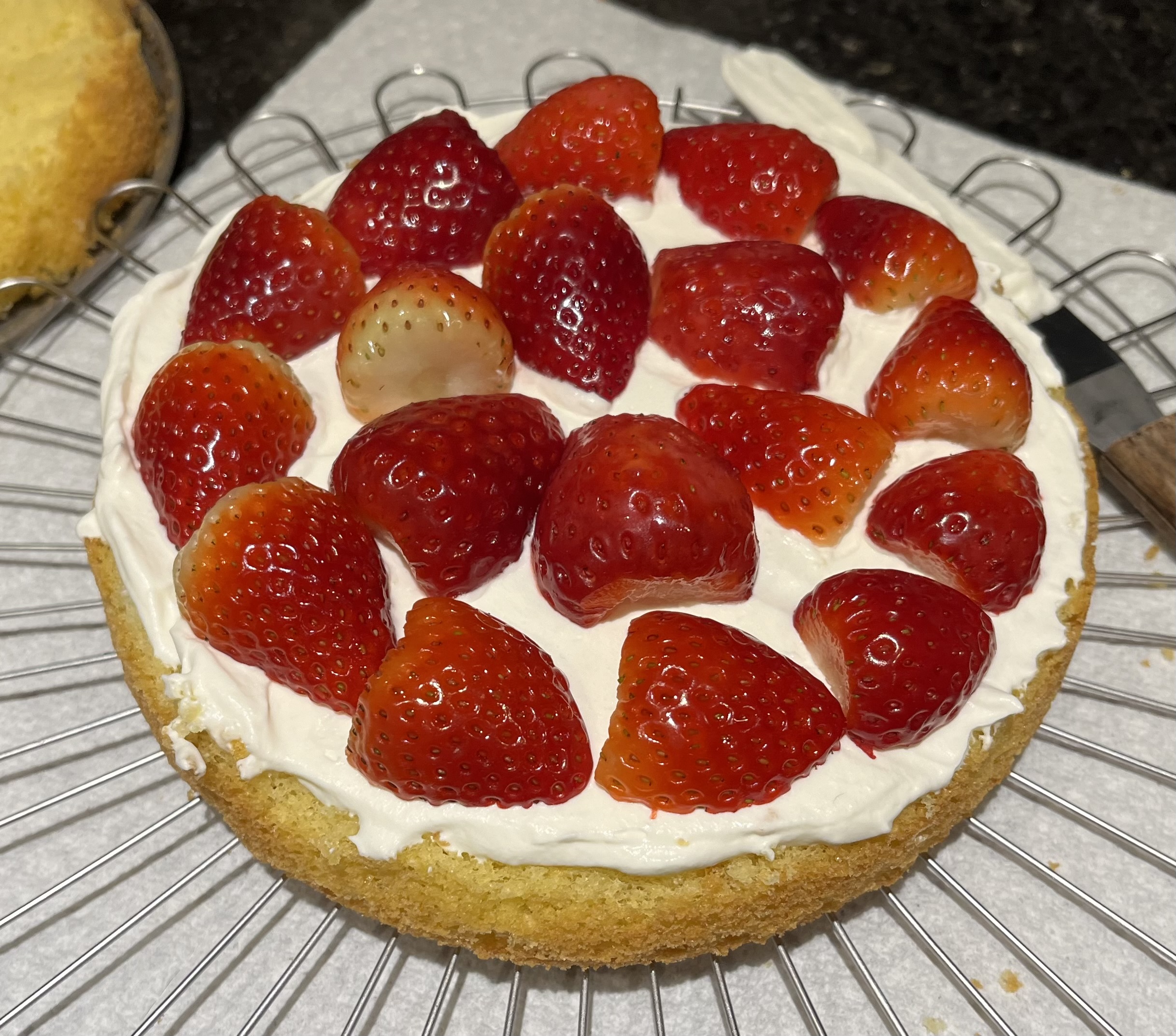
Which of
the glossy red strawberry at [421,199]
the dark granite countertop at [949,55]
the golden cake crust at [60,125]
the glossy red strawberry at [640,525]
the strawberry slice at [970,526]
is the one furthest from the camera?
the dark granite countertop at [949,55]

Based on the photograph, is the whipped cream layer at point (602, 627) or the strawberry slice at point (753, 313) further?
the strawberry slice at point (753, 313)

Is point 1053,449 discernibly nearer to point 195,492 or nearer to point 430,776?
point 430,776

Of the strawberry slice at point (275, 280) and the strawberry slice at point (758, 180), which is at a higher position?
the strawberry slice at point (758, 180)

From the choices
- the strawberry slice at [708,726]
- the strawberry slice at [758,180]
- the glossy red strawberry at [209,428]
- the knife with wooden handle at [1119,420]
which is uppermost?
the strawberry slice at [758,180]

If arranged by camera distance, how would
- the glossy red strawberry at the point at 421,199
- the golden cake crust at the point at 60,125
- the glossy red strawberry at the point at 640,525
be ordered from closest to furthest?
1. the glossy red strawberry at the point at 640,525
2. the glossy red strawberry at the point at 421,199
3. the golden cake crust at the point at 60,125

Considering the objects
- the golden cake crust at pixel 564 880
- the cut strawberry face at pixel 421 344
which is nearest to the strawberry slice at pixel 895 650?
the golden cake crust at pixel 564 880

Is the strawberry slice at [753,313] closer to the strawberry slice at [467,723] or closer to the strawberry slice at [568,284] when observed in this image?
the strawberry slice at [568,284]

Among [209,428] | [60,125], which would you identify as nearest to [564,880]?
[209,428]
